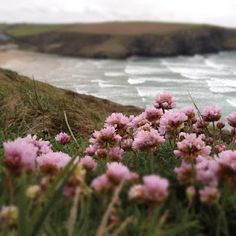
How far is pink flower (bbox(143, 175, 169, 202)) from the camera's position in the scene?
286cm

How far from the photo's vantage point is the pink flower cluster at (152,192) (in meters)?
2.87

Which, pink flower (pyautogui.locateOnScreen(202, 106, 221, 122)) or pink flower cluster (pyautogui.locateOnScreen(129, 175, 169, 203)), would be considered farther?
pink flower (pyautogui.locateOnScreen(202, 106, 221, 122))

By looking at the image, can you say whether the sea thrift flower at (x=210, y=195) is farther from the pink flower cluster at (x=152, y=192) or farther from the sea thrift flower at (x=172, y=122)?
the sea thrift flower at (x=172, y=122)

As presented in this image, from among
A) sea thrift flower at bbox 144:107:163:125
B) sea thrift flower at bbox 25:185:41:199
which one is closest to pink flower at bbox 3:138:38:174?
sea thrift flower at bbox 25:185:41:199

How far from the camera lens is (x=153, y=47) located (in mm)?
130500

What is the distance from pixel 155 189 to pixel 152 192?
2 cm

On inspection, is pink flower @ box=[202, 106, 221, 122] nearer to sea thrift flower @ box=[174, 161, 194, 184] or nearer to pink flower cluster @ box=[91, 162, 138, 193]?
sea thrift flower @ box=[174, 161, 194, 184]

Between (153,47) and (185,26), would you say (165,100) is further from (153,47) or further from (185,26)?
(185,26)

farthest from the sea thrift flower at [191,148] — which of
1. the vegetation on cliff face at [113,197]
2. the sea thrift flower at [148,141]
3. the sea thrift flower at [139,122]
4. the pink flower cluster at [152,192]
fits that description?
the sea thrift flower at [139,122]

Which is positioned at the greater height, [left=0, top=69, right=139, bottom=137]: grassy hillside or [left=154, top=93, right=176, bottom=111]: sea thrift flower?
[left=154, top=93, right=176, bottom=111]: sea thrift flower

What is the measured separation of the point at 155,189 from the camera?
113 inches

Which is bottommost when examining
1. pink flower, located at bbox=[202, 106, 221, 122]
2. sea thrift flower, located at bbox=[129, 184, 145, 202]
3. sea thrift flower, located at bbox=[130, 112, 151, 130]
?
sea thrift flower, located at bbox=[130, 112, 151, 130]

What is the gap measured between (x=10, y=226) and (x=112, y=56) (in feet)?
371

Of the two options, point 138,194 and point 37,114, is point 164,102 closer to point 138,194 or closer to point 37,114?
point 138,194
